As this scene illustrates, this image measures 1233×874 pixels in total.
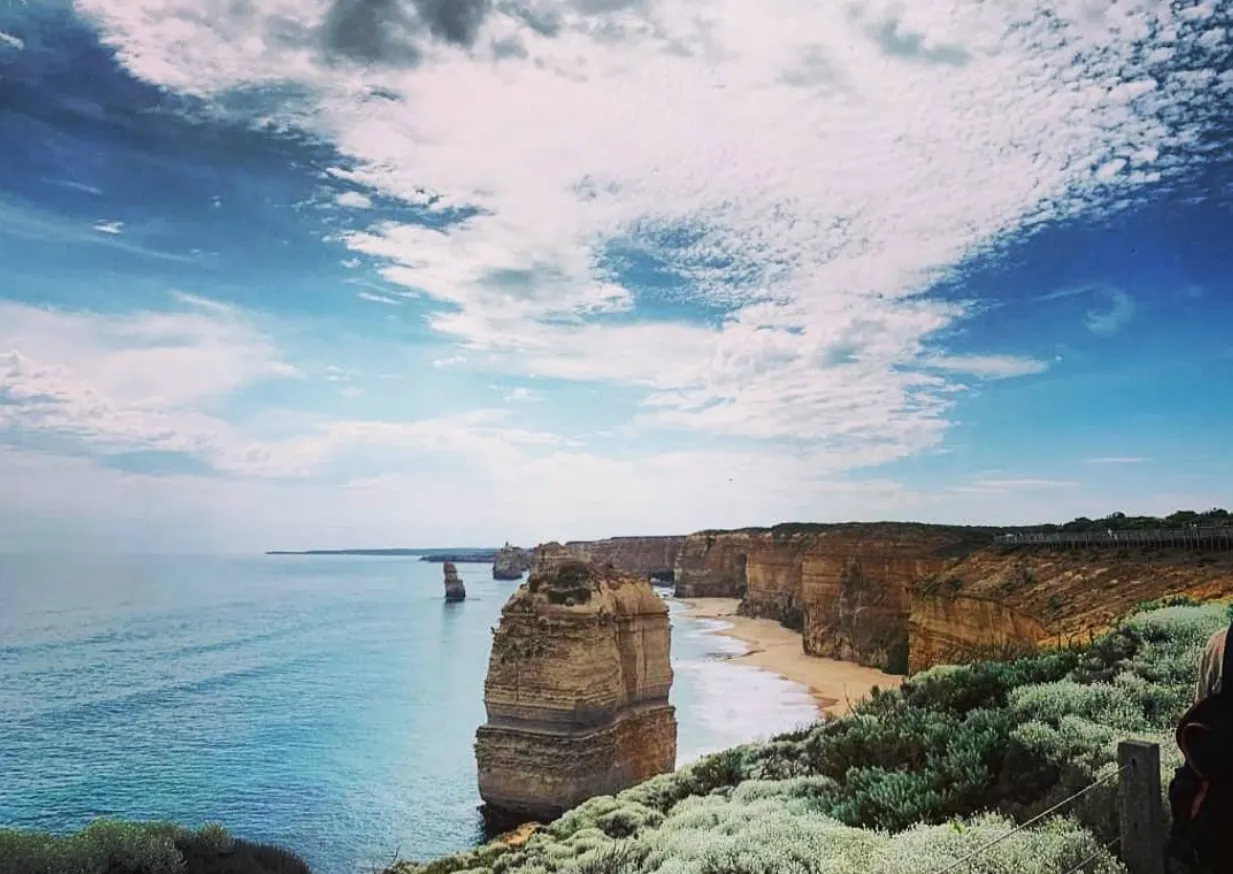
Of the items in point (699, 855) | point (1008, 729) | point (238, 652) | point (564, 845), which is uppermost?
point (1008, 729)

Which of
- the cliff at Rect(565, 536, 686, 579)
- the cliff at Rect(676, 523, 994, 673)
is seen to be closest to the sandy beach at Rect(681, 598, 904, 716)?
the cliff at Rect(676, 523, 994, 673)

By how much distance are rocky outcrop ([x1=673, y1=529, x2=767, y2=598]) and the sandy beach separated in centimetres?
3054

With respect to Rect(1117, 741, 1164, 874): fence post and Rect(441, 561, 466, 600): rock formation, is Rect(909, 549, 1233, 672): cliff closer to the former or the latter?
Rect(1117, 741, 1164, 874): fence post

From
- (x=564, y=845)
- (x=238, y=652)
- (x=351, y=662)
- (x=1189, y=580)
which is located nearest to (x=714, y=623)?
(x=351, y=662)

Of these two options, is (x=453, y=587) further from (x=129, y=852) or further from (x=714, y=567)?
(x=129, y=852)

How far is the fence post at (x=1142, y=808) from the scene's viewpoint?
5.52m

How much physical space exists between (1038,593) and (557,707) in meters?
16.6

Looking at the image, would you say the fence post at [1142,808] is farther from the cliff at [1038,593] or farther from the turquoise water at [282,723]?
the turquoise water at [282,723]

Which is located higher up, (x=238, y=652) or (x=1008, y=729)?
(x=1008, y=729)

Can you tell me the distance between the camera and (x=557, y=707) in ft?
78.0

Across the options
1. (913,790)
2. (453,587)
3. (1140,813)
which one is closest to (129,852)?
(913,790)

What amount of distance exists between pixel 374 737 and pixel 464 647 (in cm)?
3074

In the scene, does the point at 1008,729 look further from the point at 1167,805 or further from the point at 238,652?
the point at 238,652

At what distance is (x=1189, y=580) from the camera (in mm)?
22609
